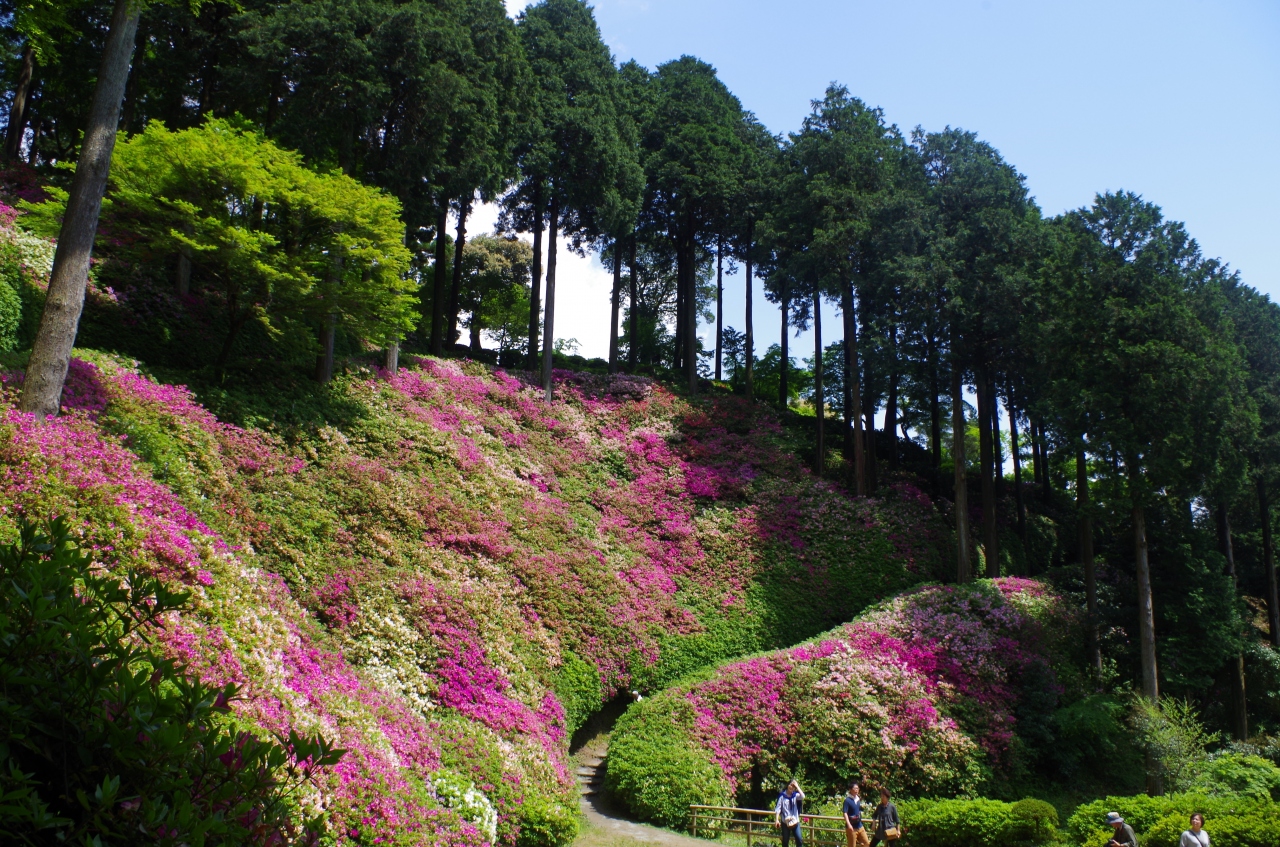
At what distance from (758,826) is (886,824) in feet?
10.7

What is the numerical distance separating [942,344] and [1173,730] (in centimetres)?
1324

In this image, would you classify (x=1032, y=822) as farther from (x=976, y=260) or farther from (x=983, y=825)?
(x=976, y=260)

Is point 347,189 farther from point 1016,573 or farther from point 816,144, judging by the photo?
point 1016,573

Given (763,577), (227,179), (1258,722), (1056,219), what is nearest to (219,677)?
(227,179)

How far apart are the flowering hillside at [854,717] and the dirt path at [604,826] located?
487 mm

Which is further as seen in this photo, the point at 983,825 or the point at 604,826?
the point at 604,826

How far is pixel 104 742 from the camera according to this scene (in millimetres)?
3166

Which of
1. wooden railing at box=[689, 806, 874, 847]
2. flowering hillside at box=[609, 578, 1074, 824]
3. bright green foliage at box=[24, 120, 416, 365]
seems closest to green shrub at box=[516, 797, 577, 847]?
flowering hillside at box=[609, 578, 1074, 824]

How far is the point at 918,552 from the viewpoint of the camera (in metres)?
25.1

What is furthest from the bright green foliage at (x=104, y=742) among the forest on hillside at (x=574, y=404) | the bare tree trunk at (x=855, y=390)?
the bare tree trunk at (x=855, y=390)

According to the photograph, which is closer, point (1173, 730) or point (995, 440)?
point (1173, 730)

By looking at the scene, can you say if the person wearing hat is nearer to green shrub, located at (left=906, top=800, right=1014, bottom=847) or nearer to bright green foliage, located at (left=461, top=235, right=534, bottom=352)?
green shrub, located at (left=906, top=800, right=1014, bottom=847)

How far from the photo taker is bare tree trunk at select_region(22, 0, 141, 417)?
424 inches

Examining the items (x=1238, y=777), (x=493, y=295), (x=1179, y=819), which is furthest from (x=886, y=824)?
(x=493, y=295)
